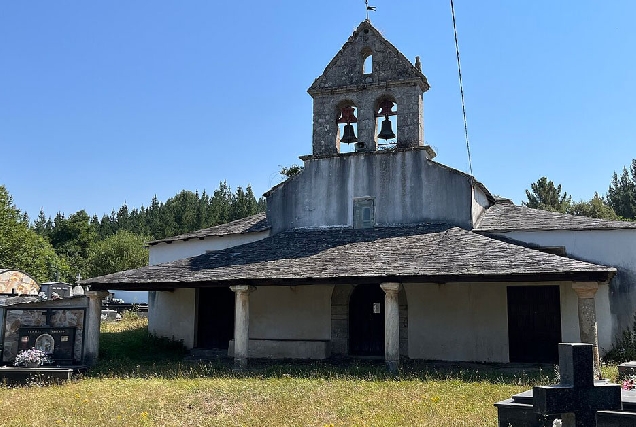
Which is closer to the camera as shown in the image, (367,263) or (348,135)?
(367,263)

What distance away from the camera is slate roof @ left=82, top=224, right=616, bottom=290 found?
1231cm

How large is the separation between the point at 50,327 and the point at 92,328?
37.2 inches

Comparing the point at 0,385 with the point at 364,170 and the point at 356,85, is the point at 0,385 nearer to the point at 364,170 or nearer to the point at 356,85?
the point at 364,170

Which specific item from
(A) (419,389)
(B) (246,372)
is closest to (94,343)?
(B) (246,372)

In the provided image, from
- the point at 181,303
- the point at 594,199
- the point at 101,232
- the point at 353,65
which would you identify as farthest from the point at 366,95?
the point at 101,232

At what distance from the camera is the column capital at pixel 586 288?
12.1 m

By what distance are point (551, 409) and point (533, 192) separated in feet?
162

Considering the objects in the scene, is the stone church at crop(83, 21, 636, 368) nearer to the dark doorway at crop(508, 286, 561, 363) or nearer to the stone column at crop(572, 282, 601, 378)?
the dark doorway at crop(508, 286, 561, 363)

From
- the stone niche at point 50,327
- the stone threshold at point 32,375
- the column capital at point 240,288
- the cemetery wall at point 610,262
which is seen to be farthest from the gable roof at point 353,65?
the stone threshold at point 32,375

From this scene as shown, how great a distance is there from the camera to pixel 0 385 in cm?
1281

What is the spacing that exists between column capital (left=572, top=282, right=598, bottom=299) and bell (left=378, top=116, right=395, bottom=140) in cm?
709

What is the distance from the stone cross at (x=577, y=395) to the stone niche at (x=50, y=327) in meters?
12.2

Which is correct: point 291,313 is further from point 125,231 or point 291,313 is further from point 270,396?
point 125,231

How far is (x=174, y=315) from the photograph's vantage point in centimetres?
1970
